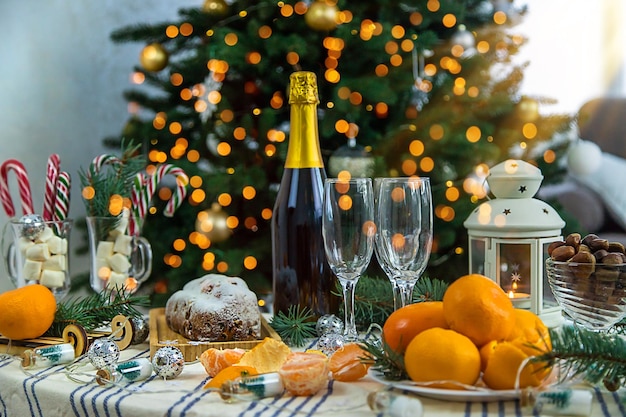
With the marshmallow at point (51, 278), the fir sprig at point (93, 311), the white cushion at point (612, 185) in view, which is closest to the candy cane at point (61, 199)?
the marshmallow at point (51, 278)

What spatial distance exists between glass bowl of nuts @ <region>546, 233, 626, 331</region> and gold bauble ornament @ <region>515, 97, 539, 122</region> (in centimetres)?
130

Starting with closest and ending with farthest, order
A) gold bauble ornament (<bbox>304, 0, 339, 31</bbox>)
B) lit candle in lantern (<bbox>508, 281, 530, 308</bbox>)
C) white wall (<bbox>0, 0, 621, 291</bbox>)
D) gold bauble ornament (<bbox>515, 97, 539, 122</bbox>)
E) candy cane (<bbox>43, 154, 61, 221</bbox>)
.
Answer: lit candle in lantern (<bbox>508, 281, 530, 308</bbox>)
candy cane (<bbox>43, 154, 61, 221</bbox>)
gold bauble ornament (<bbox>304, 0, 339, 31</bbox>)
gold bauble ornament (<bbox>515, 97, 539, 122</bbox>)
white wall (<bbox>0, 0, 621, 291</bbox>)

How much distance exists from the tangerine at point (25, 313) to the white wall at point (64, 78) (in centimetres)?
176

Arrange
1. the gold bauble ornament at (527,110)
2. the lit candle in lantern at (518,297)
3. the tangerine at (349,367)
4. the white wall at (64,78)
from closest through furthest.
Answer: the tangerine at (349,367)
the lit candle in lantern at (518,297)
the gold bauble ornament at (527,110)
the white wall at (64,78)

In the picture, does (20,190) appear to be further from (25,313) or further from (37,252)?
(25,313)

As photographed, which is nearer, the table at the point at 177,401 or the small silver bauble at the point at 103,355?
the table at the point at 177,401

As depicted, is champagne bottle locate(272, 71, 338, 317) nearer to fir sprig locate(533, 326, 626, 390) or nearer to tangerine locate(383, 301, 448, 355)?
tangerine locate(383, 301, 448, 355)

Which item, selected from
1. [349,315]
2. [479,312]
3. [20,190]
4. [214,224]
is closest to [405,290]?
[349,315]

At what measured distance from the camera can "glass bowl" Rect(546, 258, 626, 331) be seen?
0.80 m

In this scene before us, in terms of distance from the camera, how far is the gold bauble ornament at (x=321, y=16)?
193 centimetres

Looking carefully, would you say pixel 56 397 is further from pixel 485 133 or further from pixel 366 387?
pixel 485 133

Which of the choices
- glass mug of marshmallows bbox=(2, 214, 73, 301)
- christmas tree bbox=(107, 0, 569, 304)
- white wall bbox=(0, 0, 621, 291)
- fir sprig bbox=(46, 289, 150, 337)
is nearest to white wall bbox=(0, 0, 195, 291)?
white wall bbox=(0, 0, 621, 291)

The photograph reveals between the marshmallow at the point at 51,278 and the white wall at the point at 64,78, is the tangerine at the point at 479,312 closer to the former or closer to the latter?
the marshmallow at the point at 51,278

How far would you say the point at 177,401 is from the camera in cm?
70
